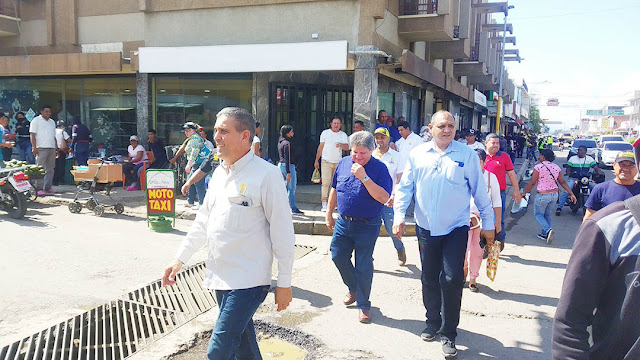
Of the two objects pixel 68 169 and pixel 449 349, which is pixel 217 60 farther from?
pixel 449 349

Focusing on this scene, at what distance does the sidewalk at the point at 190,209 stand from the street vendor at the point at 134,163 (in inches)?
14.2

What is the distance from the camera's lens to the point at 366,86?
10.9 meters

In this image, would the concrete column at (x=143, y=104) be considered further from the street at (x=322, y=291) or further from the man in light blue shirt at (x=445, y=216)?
the man in light blue shirt at (x=445, y=216)

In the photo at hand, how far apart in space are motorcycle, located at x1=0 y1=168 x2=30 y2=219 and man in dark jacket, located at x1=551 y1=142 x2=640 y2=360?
963 centimetres

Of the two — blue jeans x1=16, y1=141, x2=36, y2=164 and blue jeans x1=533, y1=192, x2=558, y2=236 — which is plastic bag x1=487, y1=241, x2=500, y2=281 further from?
blue jeans x1=16, y1=141, x2=36, y2=164

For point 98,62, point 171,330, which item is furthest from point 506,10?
point 171,330

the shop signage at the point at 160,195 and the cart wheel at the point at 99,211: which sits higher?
the shop signage at the point at 160,195

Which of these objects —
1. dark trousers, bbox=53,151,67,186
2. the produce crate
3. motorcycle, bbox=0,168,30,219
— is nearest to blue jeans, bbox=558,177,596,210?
the produce crate

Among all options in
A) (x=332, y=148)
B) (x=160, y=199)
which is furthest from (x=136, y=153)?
(x=332, y=148)

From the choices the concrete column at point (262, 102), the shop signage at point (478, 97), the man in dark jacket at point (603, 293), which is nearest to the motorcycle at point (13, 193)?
the concrete column at point (262, 102)

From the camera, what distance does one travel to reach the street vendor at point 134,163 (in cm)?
1258

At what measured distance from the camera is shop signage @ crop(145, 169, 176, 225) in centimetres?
873

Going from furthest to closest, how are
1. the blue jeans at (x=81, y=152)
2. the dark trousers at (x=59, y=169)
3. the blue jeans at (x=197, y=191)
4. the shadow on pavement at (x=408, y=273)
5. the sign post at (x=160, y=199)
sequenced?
the dark trousers at (x=59, y=169) < the blue jeans at (x=81, y=152) < the blue jeans at (x=197, y=191) < the sign post at (x=160, y=199) < the shadow on pavement at (x=408, y=273)

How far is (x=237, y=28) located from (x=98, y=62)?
12.5 ft
